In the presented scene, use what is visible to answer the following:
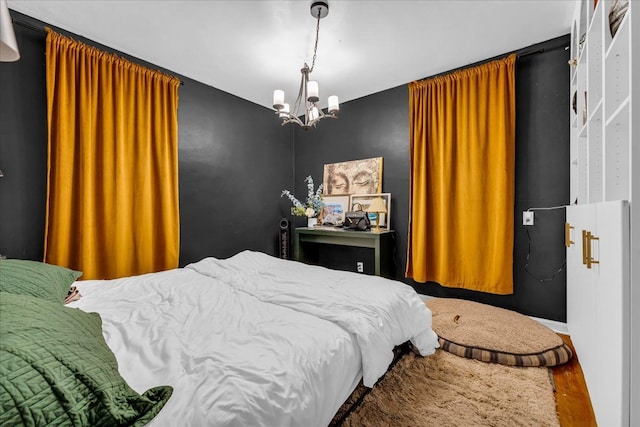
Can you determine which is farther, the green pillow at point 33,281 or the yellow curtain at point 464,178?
the yellow curtain at point 464,178

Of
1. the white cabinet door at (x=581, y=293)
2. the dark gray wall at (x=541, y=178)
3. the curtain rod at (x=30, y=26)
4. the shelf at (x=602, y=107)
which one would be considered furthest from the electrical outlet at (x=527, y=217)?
the curtain rod at (x=30, y=26)

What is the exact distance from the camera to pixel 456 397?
1.52 m

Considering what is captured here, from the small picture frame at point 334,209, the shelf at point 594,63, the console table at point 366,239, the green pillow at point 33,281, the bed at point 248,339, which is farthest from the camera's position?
the small picture frame at point 334,209

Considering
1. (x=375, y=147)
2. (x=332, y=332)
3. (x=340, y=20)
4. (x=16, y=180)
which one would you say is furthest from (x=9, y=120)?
(x=375, y=147)

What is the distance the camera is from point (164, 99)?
2855mm

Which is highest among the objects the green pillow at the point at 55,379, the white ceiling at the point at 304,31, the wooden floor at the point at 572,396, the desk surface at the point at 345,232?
the white ceiling at the point at 304,31

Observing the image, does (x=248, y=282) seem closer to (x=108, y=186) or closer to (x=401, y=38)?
(x=108, y=186)

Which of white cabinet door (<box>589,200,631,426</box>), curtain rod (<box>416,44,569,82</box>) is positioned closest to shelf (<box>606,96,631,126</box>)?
white cabinet door (<box>589,200,631,426</box>)

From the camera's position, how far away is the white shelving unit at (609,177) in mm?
973

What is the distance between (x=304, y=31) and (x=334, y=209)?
2.12 metres

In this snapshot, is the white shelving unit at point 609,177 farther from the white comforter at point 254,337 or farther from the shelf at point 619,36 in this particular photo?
the white comforter at point 254,337

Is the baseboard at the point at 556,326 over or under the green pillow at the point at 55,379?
under

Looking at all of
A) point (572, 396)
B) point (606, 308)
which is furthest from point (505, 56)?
point (572, 396)

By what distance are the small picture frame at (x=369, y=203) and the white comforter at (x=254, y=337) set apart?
151 cm
